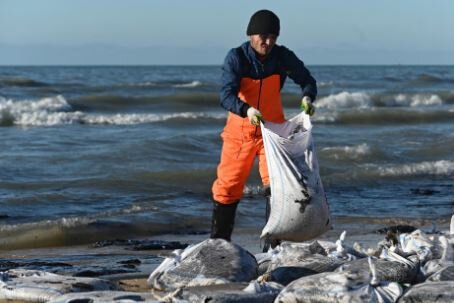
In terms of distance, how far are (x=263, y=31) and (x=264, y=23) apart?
0.18 feet

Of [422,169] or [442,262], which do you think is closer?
[442,262]

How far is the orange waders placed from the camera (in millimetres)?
7008

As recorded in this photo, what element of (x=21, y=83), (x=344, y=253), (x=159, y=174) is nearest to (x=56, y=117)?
(x=159, y=174)

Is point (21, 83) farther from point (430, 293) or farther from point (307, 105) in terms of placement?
point (430, 293)

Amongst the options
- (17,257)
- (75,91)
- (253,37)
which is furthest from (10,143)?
(75,91)

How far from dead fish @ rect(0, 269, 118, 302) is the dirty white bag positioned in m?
1.29

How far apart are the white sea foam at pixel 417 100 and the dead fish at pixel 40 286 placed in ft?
90.9

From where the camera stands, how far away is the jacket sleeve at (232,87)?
6777 millimetres

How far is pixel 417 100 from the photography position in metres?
33.8

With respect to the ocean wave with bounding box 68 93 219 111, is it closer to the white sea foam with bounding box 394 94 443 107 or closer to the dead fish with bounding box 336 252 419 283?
the white sea foam with bounding box 394 94 443 107

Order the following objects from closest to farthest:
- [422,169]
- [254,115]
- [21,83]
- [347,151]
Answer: [254,115] < [422,169] < [347,151] < [21,83]

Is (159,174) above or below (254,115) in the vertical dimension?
below

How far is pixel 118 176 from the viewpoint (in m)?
12.3

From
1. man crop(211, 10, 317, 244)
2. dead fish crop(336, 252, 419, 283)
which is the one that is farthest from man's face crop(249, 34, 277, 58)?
dead fish crop(336, 252, 419, 283)
